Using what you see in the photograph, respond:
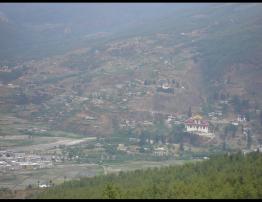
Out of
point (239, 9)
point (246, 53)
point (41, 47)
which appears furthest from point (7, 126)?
point (239, 9)

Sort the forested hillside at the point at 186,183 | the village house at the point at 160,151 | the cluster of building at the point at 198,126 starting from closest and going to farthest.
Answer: the forested hillside at the point at 186,183, the village house at the point at 160,151, the cluster of building at the point at 198,126

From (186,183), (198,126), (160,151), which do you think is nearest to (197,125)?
(198,126)

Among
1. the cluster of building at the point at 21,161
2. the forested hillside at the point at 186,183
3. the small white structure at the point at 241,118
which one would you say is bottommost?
the cluster of building at the point at 21,161

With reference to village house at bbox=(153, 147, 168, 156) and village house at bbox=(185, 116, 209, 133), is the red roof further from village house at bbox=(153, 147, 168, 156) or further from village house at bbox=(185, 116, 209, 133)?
village house at bbox=(153, 147, 168, 156)

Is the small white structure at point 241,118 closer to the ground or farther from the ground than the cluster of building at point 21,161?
farther from the ground

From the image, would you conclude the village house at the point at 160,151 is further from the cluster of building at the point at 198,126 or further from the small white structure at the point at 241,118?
the small white structure at the point at 241,118

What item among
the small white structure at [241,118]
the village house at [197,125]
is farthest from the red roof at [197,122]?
the small white structure at [241,118]

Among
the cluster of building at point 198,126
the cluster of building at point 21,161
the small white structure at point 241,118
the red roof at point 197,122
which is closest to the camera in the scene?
the cluster of building at point 21,161

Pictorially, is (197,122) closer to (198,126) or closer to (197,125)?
(197,125)
